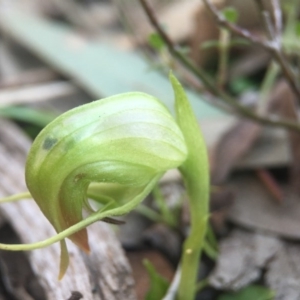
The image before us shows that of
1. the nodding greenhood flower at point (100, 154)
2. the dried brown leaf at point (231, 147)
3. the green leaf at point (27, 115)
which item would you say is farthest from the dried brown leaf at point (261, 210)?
the green leaf at point (27, 115)

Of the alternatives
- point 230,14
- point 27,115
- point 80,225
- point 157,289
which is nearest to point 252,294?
point 157,289

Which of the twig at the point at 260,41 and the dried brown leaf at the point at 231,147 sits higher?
the twig at the point at 260,41

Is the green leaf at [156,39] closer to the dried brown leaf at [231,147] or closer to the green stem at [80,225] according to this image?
the dried brown leaf at [231,147]

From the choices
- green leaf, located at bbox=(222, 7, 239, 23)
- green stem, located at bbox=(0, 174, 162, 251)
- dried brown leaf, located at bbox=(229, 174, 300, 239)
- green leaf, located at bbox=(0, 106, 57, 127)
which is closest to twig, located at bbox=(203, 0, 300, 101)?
green leaf, located at bbox=(222, 7, 239, 23)

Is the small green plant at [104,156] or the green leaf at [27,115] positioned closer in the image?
the small green plant at [104,156]

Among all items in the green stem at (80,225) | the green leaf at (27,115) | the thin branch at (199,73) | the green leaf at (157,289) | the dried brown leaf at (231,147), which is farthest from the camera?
the green leaf at (27,115)

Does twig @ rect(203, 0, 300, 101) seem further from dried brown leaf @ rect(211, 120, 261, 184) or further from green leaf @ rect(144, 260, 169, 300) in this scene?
green leaf @ rect(144, 260, 169, 300)
